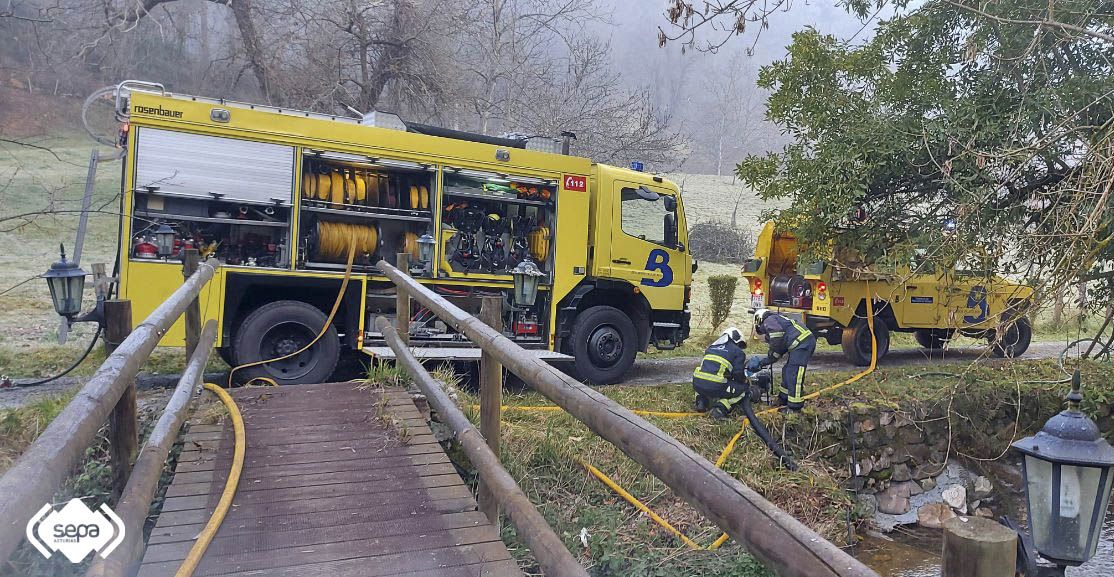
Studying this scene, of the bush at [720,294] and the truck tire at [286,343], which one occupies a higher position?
the bush at [720,294]

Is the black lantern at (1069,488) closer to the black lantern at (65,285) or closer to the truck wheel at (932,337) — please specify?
the black lantern at (65,285)

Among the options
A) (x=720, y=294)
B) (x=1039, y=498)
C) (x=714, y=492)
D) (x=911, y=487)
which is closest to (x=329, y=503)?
(x=714, y=492)

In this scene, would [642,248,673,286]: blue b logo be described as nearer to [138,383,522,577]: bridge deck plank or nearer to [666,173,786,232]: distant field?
[138,383,522,577]: bridge deck plank

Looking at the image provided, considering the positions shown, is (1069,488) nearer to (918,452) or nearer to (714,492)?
(714,492)

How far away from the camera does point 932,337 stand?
12.1 meters

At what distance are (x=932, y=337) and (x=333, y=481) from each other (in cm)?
1098

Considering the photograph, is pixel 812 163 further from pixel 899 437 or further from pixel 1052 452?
pixel 1052 452

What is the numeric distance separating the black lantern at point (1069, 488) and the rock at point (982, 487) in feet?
19.4

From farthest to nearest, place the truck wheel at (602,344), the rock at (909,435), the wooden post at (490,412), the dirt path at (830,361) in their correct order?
1. the dirt path at (830,361)
2. the truck wheel at (602,344)
3. the rock at (909,435)
4. the wooden post at (490,412)

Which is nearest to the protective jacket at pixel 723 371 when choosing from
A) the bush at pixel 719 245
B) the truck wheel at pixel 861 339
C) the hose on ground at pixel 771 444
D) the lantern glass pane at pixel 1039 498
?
the hose on ground at pixel 771 444

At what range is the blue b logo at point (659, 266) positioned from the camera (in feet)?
31.1

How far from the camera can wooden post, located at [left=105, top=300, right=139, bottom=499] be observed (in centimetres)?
268

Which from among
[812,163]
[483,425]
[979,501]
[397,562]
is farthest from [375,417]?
[979,501]

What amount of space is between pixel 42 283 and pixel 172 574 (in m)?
15.5
